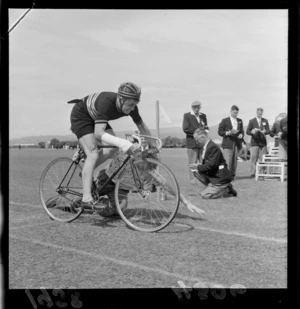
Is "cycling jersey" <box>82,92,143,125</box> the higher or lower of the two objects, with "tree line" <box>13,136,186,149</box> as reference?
higher

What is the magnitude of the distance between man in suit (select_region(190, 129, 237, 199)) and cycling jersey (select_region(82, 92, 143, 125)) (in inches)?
24.1

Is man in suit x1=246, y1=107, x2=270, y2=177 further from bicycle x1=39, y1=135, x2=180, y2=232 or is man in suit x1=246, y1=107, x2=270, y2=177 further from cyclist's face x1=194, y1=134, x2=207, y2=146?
bicycle x1=39, y1=135, x2=180, y2=232

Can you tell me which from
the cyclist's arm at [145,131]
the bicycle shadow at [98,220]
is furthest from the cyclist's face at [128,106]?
the bicycle shadow at [98,220]

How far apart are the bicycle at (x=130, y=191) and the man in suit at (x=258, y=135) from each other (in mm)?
749

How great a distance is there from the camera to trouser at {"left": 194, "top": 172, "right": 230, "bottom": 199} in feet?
14.3

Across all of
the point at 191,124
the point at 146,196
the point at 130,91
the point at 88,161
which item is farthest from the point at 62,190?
the point at 191,124

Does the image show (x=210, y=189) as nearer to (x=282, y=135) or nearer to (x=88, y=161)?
(x=282, y=135)

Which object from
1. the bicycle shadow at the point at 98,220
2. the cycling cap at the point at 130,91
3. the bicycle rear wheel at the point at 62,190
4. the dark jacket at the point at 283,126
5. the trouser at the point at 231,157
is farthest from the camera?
the trouser at the point at 231,157

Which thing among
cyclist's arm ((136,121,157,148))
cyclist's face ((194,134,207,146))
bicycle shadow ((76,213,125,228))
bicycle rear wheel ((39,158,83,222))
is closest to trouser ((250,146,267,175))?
cyclist's face ((194,134,207,146))

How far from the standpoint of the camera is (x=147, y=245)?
3689 millimetres

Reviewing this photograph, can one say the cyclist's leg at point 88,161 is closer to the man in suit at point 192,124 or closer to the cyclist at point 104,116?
the cyclist at point 104,116

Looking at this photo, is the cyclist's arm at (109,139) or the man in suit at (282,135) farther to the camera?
the cyclist's arm at (109,139)

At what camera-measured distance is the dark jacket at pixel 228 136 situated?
386cm

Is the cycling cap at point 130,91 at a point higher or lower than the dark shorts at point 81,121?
higher
